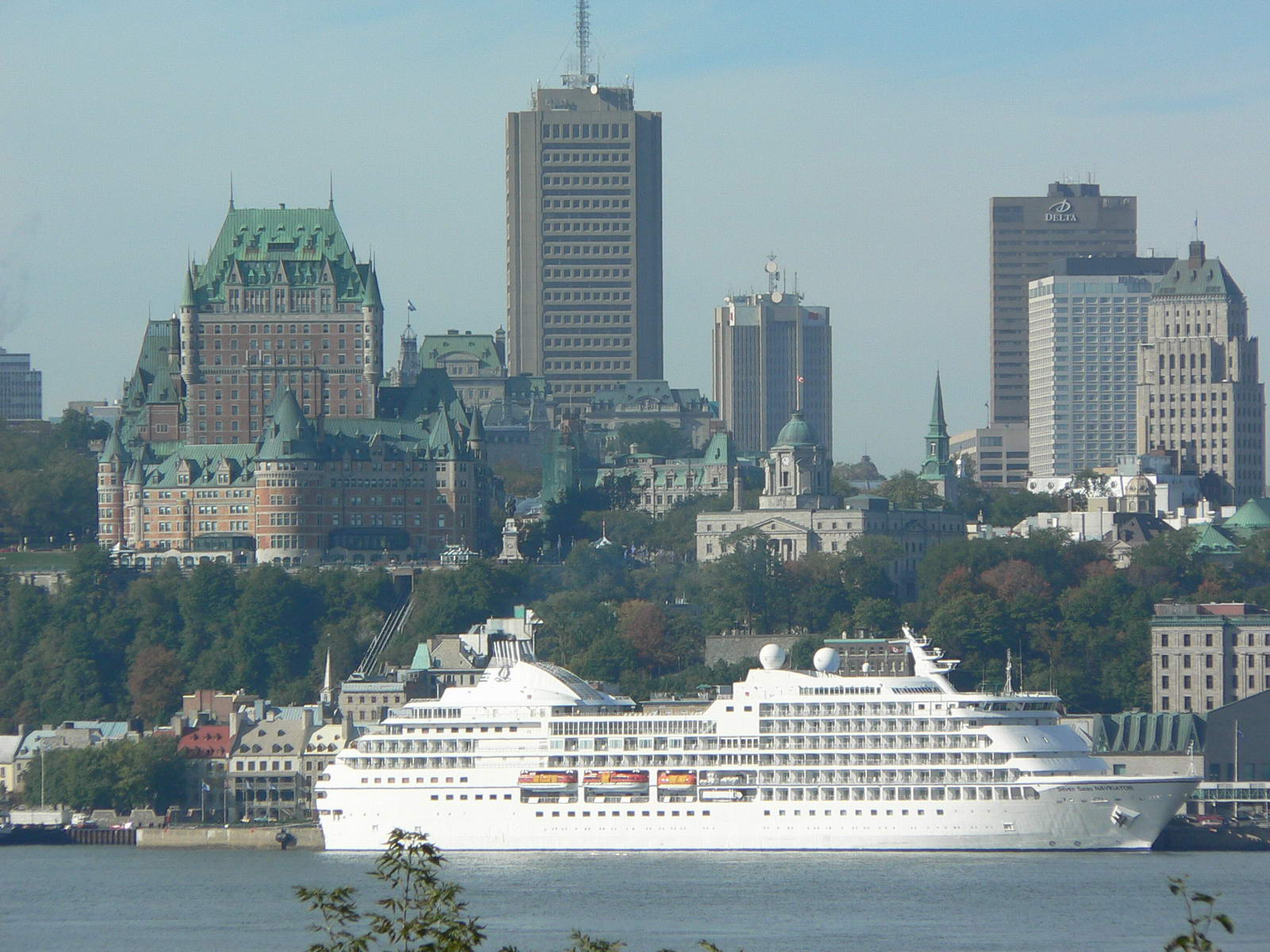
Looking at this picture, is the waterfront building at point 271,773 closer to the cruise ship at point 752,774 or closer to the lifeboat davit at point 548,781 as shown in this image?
the cruise ship at point 752,774

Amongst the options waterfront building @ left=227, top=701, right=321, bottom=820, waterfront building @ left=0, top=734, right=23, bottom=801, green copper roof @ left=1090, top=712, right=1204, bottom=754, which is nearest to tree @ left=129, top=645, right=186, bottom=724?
waterfront building @ left=0, top=734, right=23, bottom=801

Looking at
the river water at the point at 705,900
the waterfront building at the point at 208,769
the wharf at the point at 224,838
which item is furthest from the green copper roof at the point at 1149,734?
the waterfront building at the point at 208,769

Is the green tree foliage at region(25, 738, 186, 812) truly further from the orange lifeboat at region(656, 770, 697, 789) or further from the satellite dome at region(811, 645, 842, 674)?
the satellite dome at region(811, 645, 842, 674)

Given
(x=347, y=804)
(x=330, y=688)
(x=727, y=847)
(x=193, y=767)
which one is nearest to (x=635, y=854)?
(x=727, y=847)

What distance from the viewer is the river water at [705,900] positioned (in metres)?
109

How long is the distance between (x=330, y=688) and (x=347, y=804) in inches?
1955

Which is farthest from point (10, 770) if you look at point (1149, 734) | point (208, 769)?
point (1149, 734)

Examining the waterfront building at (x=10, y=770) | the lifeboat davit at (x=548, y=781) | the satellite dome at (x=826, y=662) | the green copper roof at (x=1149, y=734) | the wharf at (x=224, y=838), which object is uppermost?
the satellite dome at (x=826, y=662)

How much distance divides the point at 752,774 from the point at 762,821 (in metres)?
2.50

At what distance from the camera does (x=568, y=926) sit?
367 ft

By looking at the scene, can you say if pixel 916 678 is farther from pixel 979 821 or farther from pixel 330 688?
pixel 330 688

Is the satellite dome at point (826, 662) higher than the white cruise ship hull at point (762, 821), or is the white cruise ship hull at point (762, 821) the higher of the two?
the satellite dome at point (826, 662)

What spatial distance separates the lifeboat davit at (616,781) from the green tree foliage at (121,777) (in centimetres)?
3206

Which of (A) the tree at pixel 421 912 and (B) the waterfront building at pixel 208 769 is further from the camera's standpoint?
(B) the waterfront building at pixel 208 769
